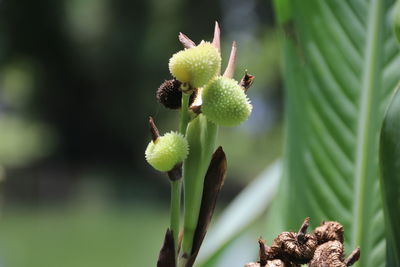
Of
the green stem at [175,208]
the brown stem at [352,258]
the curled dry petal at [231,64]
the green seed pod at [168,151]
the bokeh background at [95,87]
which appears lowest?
the brown stem at [352,258]

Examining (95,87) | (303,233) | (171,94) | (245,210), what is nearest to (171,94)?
(171,94)

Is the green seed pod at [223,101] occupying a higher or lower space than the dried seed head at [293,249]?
higher

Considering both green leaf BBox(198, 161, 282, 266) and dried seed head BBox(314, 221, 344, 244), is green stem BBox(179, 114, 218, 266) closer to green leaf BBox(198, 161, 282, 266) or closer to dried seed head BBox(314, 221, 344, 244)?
dried seed head BBox(314, 221, 344, 244)

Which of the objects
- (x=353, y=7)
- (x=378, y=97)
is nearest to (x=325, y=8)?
(x=353, y=7)

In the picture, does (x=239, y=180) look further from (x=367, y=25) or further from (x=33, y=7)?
(x=367, y=25)

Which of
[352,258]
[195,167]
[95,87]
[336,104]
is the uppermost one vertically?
[95,87]

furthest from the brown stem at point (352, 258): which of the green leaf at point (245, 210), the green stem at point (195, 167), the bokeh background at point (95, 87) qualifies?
the bokeh background at point (95, 87)

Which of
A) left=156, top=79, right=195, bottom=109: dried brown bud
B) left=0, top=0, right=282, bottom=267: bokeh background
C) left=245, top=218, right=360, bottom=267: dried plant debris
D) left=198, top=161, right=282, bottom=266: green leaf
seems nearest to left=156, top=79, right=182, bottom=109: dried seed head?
left=156, top=79, right=195, bottom=109: dried brown bud

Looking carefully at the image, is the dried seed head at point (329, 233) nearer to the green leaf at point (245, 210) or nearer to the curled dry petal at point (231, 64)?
the curled dry petal at point (231, 64)

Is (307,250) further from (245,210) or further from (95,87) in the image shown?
(95,87)
